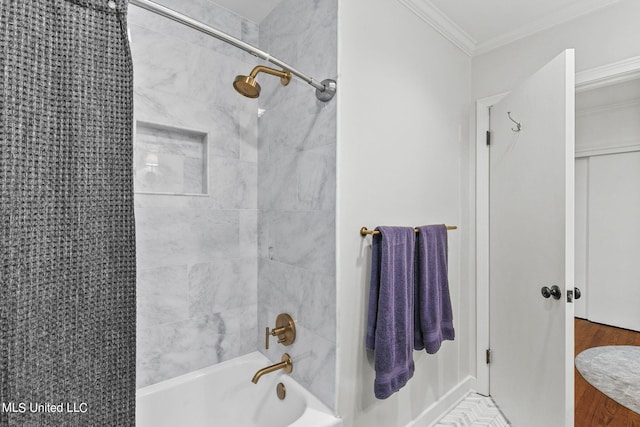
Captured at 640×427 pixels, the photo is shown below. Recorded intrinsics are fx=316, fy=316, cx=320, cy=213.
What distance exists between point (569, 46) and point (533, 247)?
113cm

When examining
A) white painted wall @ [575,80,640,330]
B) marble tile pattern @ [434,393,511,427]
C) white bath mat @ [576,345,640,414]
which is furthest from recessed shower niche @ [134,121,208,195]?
white painted wall @ [575,80,640,330]

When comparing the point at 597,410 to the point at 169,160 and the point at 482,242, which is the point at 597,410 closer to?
the point at 482,242

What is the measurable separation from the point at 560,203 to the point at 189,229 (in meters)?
1.83

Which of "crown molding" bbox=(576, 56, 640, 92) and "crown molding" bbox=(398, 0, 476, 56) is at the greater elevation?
"crown molding" bbox=(398, 0, 476, 56)

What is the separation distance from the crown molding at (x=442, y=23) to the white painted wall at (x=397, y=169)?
35mm

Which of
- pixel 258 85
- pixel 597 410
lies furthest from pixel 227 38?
pixel 597 410

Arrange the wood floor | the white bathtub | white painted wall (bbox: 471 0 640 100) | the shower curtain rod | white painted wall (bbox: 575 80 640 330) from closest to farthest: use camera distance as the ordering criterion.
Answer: the shower curtain rod → the white bathtub → white painted wall (bbox: 471 0 640 100) → the wood floor → white painted wall (bbox: 575 80 640 330)

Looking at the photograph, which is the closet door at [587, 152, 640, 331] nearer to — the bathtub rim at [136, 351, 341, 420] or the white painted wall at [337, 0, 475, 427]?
the white painted wall at [337, 0, 475, 427]

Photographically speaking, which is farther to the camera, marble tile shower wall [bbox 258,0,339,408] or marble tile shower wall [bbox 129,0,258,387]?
marble tile shower wall [bbox 129,0,258,387]

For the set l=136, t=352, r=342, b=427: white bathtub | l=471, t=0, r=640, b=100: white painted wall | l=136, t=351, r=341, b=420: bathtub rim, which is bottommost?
l=136, t=352, r=342, b=427: white bathtub

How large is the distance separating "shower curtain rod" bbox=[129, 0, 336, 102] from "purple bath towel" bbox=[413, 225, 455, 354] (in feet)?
2.61

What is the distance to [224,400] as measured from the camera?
64.7 inches

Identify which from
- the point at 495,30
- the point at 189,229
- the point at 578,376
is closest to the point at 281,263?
the point at 189,229

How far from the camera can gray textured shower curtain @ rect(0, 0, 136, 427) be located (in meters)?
0.54
